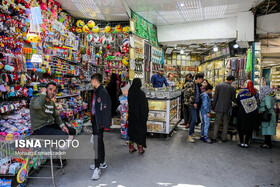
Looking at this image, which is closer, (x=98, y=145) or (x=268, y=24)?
(x=98, y=145)

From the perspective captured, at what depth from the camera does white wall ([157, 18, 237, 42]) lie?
6.43m

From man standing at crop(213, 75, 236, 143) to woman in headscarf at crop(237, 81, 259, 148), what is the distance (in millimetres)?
238

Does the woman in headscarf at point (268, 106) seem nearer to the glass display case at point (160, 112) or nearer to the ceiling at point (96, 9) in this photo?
the glass display case at point (160, 112)

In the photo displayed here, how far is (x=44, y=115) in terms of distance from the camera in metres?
2.96

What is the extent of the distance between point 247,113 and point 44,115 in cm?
413

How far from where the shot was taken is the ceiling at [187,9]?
5.18 m

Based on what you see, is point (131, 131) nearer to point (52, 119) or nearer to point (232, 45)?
point (52, 119)

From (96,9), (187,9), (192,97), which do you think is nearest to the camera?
(192,97)

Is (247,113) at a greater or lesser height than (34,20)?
lesser

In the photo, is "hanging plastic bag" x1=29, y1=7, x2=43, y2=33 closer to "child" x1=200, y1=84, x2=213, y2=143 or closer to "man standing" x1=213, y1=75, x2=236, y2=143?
"child" x1=200, y1=84, x2=213, y2=143

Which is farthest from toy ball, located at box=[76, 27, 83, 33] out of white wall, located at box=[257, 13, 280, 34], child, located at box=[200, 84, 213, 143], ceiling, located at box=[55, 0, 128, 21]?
white wall, located at box=[257, 13, 280, 34]

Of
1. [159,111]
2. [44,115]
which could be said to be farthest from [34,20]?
[159,111]

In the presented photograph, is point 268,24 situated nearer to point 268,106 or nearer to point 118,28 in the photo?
point 268,106

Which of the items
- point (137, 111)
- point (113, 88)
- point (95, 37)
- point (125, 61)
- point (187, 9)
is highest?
point (187, 9)
